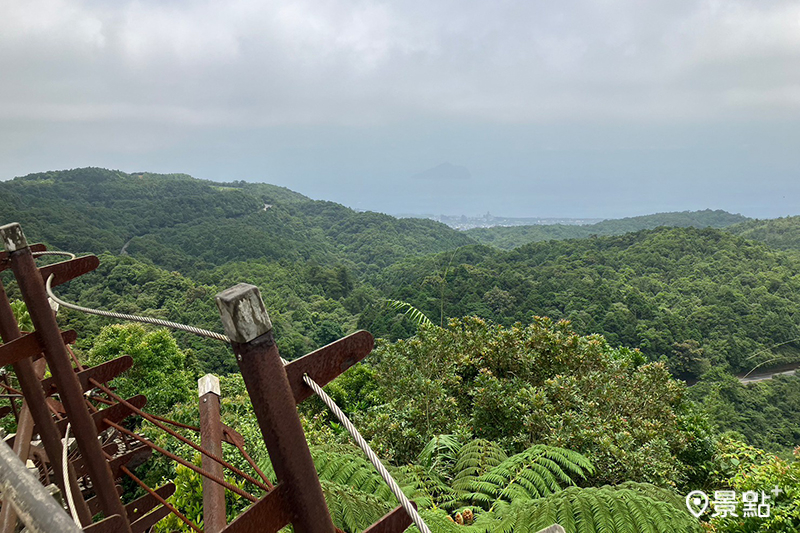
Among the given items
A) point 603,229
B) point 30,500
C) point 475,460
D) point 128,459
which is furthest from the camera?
point 603,229

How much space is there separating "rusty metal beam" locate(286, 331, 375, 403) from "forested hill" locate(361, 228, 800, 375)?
20996mm

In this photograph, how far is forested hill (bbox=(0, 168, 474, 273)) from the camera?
56.5 meters

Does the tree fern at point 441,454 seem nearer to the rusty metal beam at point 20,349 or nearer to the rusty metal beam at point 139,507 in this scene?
the rusty metal beam at point 139,507

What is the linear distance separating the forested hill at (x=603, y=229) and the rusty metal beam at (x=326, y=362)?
3300 inches

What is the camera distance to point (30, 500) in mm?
606

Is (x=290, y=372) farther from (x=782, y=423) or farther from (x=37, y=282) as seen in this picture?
(x=782, y=423)

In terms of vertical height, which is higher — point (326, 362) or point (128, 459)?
point (326, 362)

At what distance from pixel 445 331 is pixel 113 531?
6.22 m

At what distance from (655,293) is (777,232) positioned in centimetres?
2971

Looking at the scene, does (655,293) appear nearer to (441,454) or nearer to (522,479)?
(441,454)

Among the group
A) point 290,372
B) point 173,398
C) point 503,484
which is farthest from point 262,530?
point 173,398

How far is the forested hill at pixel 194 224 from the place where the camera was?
5647 cm

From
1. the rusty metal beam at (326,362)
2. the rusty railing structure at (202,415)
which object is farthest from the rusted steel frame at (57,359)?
the rusty metal beam at (326,362)

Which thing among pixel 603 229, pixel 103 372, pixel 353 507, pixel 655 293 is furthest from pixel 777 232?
pixel 103 372
